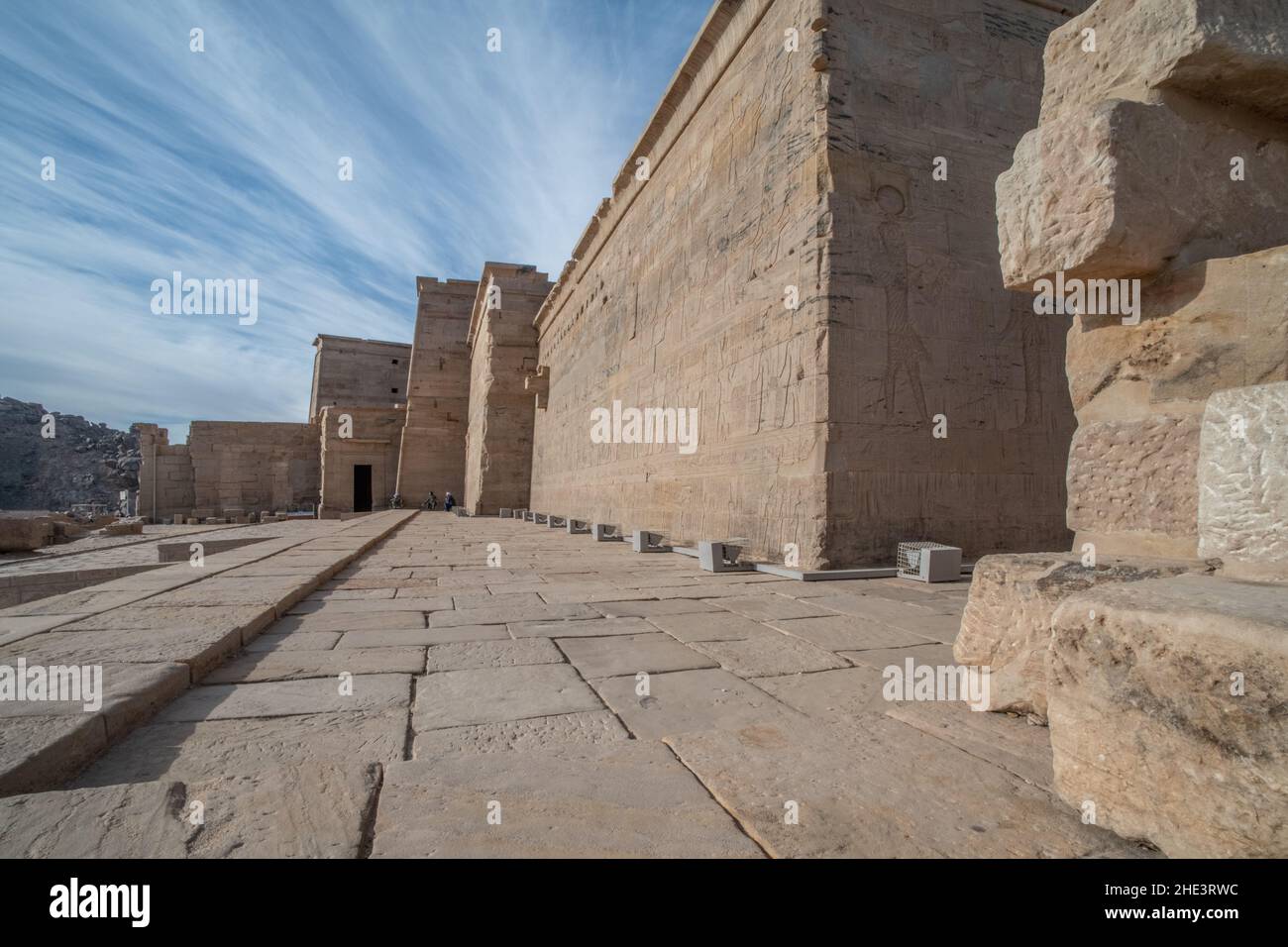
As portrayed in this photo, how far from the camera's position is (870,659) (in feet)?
8.65

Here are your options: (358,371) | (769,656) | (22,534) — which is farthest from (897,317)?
(358,371)

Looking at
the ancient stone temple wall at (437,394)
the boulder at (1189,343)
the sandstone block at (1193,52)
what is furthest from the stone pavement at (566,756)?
the ancient stone temple wall at (437,394)

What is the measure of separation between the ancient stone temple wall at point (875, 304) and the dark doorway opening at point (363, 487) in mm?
20394

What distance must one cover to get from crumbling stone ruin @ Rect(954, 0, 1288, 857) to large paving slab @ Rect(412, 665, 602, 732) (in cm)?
137

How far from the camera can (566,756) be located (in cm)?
169

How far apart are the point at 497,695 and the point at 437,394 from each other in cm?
2340

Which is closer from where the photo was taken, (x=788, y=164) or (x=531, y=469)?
(x=788, y=164)

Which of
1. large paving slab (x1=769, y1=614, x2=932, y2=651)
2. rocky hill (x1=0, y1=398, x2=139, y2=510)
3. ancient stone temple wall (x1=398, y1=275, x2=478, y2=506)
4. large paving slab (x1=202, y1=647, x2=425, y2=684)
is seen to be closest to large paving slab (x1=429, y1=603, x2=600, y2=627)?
large paving slab (x1=202, y1=647, x2=425, y2=684)

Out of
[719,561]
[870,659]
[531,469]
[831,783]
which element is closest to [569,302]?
[531,469]

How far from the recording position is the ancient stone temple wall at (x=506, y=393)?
18.1 metres

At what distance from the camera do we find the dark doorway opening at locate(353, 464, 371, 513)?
2396 cm

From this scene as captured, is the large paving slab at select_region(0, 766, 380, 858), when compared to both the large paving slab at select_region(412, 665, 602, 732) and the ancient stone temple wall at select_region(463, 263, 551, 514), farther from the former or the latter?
the ancient stone temple wall at select_region(463, 263, 551, 514)
